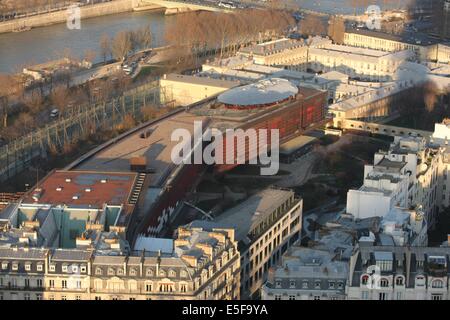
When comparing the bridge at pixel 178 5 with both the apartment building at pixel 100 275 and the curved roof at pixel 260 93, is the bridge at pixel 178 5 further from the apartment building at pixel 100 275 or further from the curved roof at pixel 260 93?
the apartment building at pixel 100 275

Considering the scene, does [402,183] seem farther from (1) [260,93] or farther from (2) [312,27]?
(2) [312,27]

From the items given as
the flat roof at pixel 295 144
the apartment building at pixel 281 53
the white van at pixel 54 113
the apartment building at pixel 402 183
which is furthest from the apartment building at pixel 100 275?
the apartment building at pixel 281 53

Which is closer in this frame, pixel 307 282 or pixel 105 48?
pixel 307 282

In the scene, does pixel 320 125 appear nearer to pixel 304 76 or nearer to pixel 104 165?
pixel 304 76

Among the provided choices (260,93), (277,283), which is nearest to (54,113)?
(260,93)

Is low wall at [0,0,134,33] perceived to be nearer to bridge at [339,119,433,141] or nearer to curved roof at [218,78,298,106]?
curved roof at [218,78,298,106]
